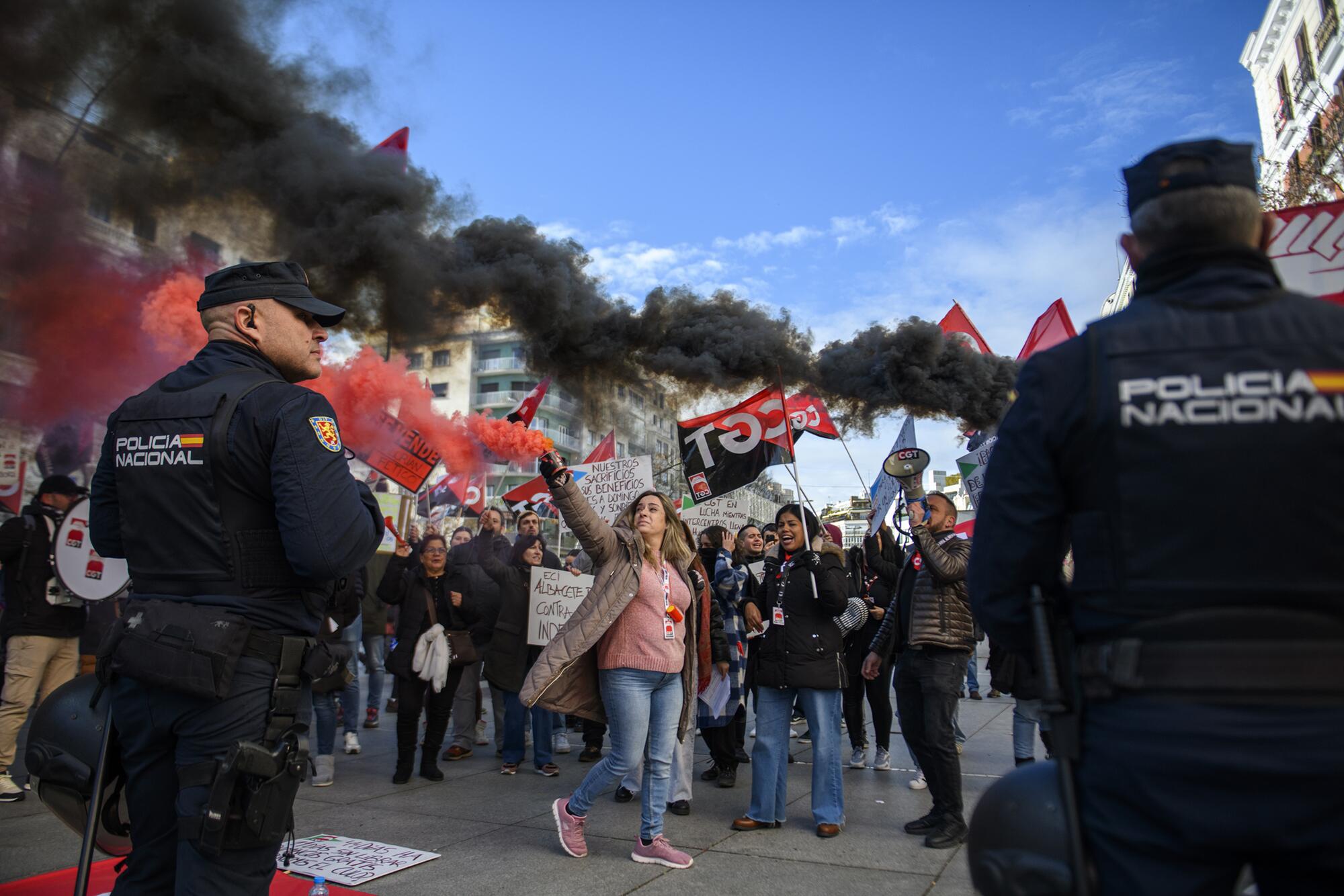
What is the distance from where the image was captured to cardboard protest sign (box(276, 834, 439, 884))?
4602 millimetres

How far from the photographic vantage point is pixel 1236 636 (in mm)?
1489

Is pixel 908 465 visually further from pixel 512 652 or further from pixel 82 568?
pixel 82 568

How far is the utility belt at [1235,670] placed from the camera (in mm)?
1440

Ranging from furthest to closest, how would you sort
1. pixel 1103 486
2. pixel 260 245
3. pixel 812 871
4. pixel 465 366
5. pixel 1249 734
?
pixel 465 366 → pixel 260 245 → pixel 812 871 → pixel 1103 486 → pixel 1249 734

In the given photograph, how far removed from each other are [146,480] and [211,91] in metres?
11.1

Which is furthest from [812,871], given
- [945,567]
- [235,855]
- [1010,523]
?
[1010,523]

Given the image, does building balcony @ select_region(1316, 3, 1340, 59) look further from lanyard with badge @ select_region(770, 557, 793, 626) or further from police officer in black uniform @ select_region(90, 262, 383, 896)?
police officer in black uniform @ select_region(90, 262, 383, 896)

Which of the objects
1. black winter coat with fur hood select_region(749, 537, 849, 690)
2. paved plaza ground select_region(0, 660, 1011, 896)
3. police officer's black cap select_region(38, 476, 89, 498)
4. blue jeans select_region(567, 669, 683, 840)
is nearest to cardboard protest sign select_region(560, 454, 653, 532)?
paved plaza ground select_region(0, 660, 1011, 896)

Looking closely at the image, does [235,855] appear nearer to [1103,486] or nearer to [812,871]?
[1103,486]

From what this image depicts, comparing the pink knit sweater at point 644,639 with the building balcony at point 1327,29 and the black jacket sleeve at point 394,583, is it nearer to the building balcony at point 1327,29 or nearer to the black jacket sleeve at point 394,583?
the black jacket sleeve at point 394,583

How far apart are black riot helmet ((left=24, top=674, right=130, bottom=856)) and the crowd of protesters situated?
83cm

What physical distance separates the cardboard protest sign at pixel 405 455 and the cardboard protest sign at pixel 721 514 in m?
3.58

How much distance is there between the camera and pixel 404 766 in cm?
716

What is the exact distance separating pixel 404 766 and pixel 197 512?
5.25 m
